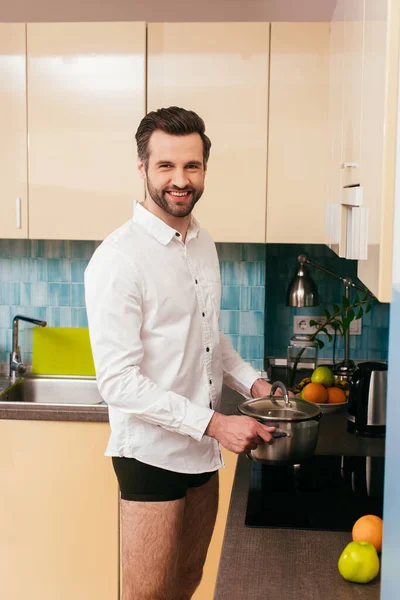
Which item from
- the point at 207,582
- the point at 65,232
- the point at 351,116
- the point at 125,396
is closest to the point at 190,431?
the point at 125,396

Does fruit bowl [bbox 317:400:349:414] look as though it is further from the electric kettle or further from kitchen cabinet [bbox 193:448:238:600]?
kitchen cabinet [bbox 193:448:238:600]

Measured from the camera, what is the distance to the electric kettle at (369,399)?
7.90ft

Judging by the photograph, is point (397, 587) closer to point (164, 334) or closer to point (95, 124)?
point (164, 334)

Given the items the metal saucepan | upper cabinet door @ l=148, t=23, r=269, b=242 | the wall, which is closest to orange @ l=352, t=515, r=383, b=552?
the metal saucepan

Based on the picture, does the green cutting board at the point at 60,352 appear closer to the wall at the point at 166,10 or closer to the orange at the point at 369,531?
the wall at the point at 166,10

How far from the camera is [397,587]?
79 centimetres

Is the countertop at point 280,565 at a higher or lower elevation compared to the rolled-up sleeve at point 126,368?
lower

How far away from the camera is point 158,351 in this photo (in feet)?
6.61

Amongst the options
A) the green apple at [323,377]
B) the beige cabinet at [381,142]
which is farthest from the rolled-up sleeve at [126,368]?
the green apple at [323,377]

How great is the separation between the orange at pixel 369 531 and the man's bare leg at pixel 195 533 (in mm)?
697

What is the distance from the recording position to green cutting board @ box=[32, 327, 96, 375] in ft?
10.8

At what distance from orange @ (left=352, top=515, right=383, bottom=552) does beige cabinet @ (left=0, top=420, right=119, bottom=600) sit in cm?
135

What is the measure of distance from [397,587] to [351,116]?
1.09 metres

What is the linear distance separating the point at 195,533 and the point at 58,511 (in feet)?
2.51
